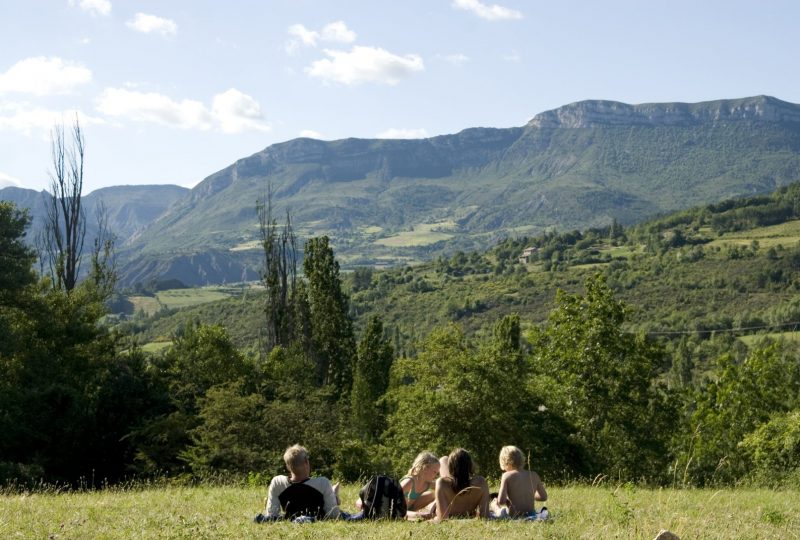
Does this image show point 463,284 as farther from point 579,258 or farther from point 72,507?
point 72,507

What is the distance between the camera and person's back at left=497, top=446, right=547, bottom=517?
32.3 ft

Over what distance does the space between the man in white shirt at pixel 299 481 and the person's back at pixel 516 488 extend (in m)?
2.29

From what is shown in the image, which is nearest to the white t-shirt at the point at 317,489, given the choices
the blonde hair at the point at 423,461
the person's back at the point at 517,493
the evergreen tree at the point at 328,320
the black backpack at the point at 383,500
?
the black backpack at the point at 383,500

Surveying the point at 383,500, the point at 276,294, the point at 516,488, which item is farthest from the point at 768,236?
the point at 383,500

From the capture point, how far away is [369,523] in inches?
360

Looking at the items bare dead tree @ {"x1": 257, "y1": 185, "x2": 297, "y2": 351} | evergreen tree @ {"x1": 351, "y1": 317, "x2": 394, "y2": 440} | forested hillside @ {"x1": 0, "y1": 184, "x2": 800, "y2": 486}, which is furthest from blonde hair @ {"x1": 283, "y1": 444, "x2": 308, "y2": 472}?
bare dead tree @ {"x1": 257, "y1": 185, "x2": 297, "y2": 351}

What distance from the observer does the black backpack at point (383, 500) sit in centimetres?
965

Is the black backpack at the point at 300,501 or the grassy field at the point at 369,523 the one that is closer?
the grassy field at the point at 369,523

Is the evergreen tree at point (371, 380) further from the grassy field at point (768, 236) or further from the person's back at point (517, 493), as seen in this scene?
the grassy field at point (768, 236)

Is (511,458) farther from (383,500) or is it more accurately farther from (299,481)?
(299,481)

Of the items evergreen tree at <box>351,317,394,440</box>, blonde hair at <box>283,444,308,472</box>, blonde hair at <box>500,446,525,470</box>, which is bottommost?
evergreen tree at <box>351,317,394,440</box>

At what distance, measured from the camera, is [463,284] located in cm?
17362

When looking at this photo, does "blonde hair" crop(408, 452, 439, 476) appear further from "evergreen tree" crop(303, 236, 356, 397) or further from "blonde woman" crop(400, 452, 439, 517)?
"evergreen tree" crop(303, 236, 356, 397)

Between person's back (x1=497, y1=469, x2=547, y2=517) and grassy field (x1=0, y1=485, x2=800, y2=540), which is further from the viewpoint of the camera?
person's back (x1=497, y1=469, x2=547, y2=517)
